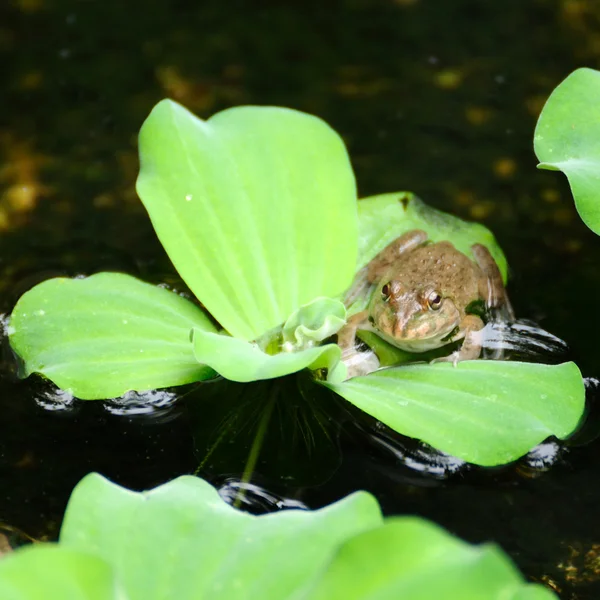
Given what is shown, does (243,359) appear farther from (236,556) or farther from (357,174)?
(357,174)

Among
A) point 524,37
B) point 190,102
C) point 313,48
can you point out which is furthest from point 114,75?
point 524,37

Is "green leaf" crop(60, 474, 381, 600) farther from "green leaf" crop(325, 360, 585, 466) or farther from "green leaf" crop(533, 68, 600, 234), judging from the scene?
"green leaf" crop(533, 68, 600, 234)

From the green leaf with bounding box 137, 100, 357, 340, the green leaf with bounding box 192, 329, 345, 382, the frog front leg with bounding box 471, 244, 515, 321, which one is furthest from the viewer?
the frog front leg with bounding box 471, 244, 515, 321

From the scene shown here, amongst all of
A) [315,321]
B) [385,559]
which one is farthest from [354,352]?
[385,559]

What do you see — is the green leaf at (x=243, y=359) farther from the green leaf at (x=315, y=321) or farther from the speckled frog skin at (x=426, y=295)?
the speckled frog skin at (x=426, y=295)

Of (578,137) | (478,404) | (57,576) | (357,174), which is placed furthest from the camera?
(357,174)

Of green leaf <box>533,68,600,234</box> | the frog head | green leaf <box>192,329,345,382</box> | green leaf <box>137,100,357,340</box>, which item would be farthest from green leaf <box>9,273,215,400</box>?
green leaf <box>533,68,600,234</box>
